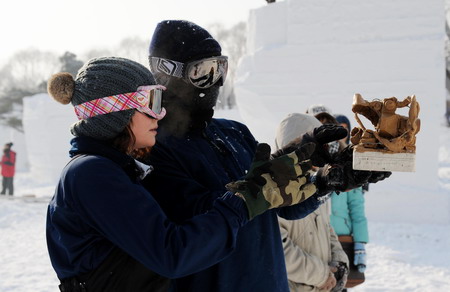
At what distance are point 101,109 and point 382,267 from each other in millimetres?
4611

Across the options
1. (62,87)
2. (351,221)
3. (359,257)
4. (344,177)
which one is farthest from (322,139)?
(351,221)

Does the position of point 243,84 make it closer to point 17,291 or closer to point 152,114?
point 17,291

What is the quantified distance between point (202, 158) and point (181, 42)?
424mm

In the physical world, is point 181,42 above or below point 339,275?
above

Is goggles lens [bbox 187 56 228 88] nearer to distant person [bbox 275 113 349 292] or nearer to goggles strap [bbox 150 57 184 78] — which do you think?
goggles strap [bbox 150 57 184 78]

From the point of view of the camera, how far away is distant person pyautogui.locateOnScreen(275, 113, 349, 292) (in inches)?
88.2

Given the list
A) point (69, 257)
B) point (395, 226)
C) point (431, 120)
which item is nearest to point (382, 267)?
point (395, 226)

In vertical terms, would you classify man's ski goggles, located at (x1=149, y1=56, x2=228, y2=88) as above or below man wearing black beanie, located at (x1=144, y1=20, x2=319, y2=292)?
above

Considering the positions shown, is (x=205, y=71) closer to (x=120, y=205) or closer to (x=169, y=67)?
(x=169, y=67)

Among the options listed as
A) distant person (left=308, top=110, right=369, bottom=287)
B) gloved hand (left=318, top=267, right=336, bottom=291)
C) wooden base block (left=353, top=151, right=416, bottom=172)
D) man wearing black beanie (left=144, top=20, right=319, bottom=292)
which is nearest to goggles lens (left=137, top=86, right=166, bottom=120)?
man wearing black beanie (left=144, top=20, right=319, bottom=292)

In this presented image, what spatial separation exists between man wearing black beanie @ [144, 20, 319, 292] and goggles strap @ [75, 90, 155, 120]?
24cm

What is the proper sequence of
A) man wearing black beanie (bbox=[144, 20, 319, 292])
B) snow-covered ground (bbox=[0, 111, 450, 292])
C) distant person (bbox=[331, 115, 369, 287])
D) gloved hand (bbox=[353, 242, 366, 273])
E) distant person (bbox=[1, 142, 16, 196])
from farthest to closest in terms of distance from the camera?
distant person (bbox=[1, 142, 16, 196])
snow-covered ground (bbox=[0, 111, 450, 292])
distant person (bbox=[331, 115, 369, 287])
gloved hand (bbox=[353, 242, 366, 273])
man wearing black beanie (bbox=[144, 20, 319, 292])

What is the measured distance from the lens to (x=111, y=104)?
130 cm

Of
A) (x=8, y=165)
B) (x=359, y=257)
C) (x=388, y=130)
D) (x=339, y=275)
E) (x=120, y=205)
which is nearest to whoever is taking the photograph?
(x=120, y=205)
